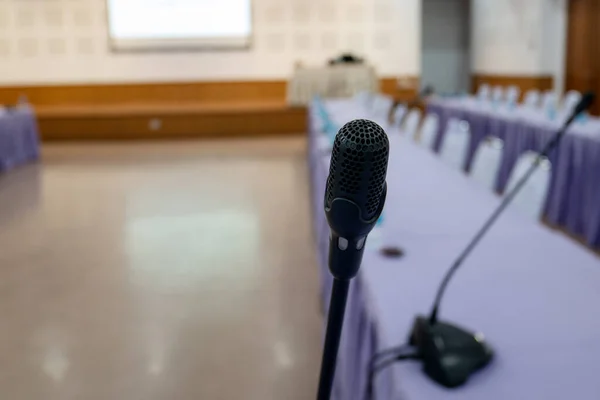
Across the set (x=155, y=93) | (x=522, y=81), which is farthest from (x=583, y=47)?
(x=155, y=93)

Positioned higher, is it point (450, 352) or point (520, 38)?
point (520, 38)

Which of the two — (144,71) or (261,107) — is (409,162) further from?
(144,71)

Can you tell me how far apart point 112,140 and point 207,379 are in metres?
8.01

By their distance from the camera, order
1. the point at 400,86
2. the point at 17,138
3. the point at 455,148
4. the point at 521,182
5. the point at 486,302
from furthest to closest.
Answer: the point at 400,86 → the point at 17,138 → the point at 455,148 → the point at 486,302 → the point at 521,182

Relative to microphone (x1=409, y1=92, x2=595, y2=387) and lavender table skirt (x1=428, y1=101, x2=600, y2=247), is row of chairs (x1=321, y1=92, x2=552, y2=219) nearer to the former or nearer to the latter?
lavender table skirt (x1=428, y1=101, x2=600, y2=247)

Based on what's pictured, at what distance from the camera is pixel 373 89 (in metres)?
9.96

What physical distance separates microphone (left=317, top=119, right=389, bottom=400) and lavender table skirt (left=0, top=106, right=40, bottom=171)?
755 cm

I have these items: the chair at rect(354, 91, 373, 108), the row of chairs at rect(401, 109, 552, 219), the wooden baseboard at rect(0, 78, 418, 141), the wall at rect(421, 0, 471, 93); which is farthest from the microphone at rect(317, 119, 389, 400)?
the wall at rect(421, 0, 471, 93)

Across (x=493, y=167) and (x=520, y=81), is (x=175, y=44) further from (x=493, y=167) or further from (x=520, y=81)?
(x=493, y=167)

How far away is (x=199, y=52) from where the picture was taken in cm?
1109

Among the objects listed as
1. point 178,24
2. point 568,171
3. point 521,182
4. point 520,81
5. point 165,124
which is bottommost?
point 165,124

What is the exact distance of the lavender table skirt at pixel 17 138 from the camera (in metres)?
7.36

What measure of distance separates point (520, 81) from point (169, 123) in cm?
591

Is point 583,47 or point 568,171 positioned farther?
point 583,47
